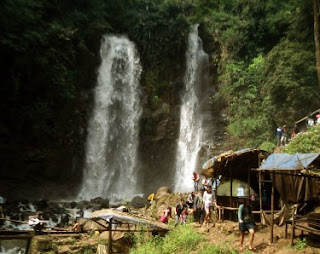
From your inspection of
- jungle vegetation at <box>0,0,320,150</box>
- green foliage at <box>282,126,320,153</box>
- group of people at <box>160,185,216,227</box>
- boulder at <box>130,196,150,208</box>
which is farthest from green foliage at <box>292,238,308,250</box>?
jungle vegetation at <box>0,0,320,150</box>

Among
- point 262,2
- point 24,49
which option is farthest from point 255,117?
point 24,49

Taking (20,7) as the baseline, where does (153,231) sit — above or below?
below

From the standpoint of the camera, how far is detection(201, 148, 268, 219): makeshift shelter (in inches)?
464

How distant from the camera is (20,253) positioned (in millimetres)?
12617

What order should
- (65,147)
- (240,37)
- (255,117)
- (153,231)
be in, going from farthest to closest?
(240,37) < (65,147) < (255,117) < (153,231)

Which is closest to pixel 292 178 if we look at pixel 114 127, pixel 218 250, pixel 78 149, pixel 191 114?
pixel 218 250

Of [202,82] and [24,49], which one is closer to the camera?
[24,49]

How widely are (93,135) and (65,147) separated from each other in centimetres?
239

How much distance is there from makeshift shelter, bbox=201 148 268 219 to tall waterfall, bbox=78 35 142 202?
11.8 meters

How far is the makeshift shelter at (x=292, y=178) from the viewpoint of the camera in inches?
362

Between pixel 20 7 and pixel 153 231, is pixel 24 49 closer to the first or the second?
pixel 20 7

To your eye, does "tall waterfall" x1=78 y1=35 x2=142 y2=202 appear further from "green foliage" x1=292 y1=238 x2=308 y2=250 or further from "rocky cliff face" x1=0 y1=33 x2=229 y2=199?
"green foliage" x1=292 y1=238 x2=308 y2=250

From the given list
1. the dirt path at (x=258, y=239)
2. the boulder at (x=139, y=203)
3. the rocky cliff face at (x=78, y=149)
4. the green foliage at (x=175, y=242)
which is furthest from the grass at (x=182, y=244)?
the rocky cliff face at (x=78, y=149)

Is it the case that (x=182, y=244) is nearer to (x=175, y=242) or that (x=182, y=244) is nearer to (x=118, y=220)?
(x=175, y=242)
